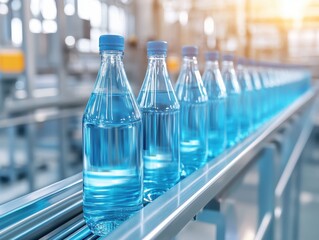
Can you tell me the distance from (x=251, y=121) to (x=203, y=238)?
445mm

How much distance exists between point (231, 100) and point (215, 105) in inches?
5.8

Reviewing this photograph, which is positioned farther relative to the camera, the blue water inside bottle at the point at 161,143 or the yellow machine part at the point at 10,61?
the yellow machine part at the point at 10,61

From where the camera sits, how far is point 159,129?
0.67 meters

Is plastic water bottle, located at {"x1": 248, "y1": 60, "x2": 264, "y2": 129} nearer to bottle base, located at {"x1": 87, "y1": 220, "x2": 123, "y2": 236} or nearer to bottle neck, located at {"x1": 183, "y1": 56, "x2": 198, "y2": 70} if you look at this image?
bottle neck, located at {"x1": 183, "y1": 56, "x2": 198, "y2": 70}

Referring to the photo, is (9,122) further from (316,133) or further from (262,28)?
(262,28)

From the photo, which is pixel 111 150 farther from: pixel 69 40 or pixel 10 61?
pixel 69 40

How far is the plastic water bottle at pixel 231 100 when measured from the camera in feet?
3.38

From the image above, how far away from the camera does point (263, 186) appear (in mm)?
1260

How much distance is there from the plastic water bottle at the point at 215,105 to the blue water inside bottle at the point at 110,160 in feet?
1.16

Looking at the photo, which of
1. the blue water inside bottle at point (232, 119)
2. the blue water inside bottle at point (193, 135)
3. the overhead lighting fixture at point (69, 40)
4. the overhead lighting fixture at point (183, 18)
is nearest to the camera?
the blue water inside bottle at point (193, 135)

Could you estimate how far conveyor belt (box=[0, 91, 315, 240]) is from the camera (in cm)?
48

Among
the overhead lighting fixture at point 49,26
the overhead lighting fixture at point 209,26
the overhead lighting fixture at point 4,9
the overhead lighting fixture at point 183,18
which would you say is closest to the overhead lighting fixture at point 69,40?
the overhead lighting fixture at point 49,26

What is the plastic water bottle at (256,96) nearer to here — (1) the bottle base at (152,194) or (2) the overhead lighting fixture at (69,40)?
(1) the bottle base at (152,194)

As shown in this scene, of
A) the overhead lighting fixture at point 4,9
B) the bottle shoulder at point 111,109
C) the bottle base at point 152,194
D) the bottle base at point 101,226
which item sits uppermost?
the overhead lighting fixture at point 4,9
